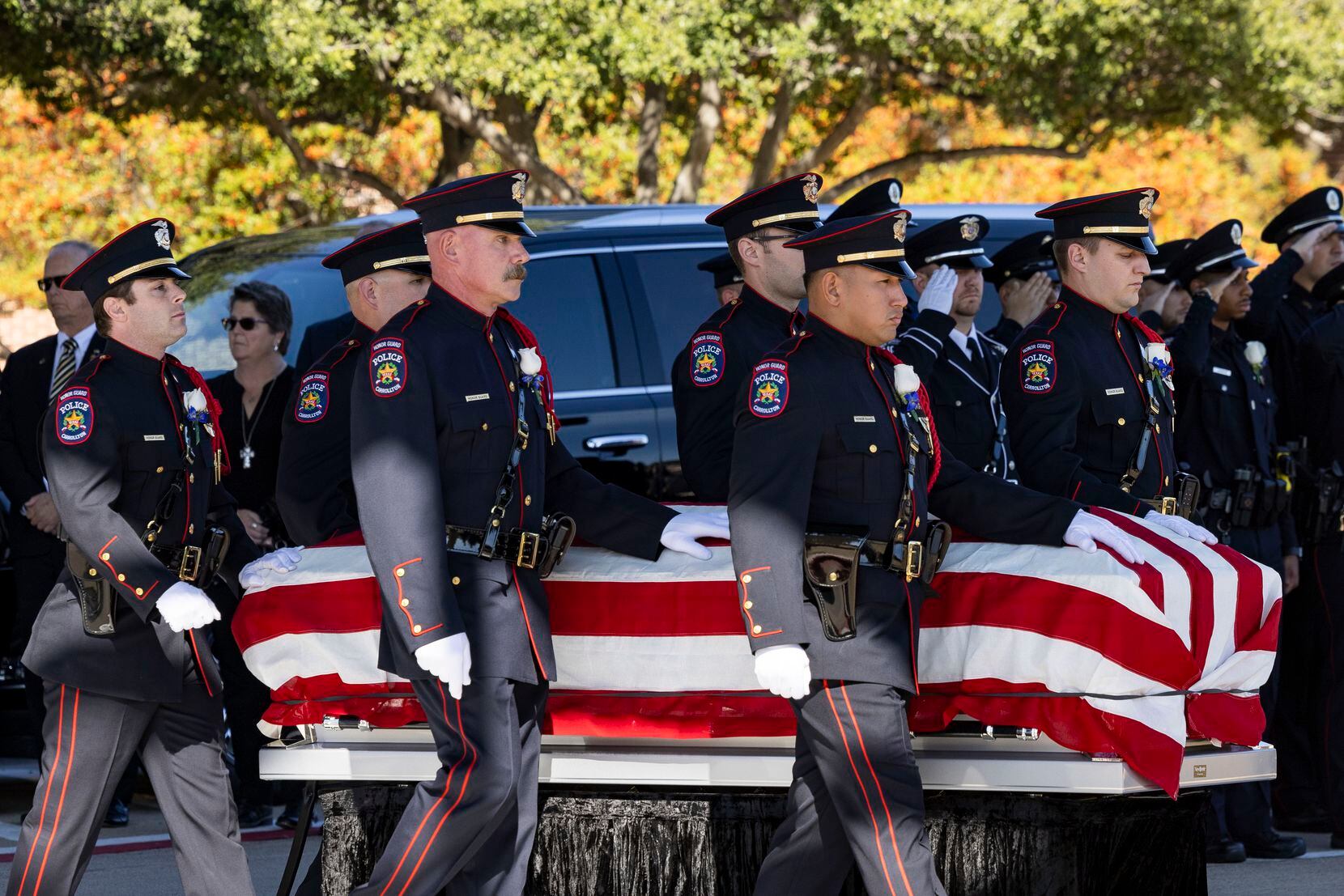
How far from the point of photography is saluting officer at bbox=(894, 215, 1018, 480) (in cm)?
611

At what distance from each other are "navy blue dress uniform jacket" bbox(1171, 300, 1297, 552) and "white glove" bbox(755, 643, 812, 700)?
3.12m

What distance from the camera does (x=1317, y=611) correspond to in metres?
A: 6.70

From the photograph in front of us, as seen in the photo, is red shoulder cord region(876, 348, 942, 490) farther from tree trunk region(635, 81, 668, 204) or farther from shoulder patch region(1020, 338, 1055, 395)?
tree trunk region(635, 81, 668, 204)

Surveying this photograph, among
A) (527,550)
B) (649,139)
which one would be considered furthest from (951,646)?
(649,139)

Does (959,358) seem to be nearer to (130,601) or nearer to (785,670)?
(785,670)

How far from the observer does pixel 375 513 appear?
→ 4.04m

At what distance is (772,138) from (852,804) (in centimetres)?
1423

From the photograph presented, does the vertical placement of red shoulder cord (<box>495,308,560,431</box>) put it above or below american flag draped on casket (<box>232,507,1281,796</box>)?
above

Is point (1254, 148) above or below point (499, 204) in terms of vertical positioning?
below

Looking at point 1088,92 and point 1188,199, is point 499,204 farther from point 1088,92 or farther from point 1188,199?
point 1188,199

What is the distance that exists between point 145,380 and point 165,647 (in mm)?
652

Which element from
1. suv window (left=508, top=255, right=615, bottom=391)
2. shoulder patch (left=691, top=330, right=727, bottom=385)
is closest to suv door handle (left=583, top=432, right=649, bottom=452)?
suv window (left=508, top=255, right=615, bottom=391)

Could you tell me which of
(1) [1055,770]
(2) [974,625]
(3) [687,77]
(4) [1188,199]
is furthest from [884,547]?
(4) [1188,199]

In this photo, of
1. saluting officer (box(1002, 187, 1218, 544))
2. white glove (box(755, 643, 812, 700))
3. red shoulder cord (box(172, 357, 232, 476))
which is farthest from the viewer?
saluting officer (box(1002, 187, 1218, 544))
